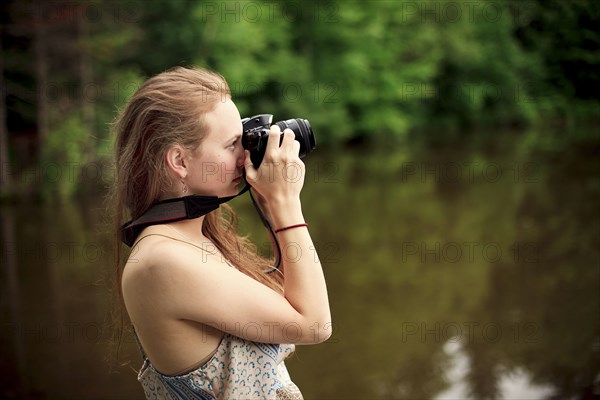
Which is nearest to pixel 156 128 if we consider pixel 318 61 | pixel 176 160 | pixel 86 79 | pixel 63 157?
pixel 176 160

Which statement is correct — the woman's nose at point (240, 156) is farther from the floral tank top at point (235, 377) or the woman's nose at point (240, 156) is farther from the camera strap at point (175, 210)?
the floral tank top at point (235, 377)

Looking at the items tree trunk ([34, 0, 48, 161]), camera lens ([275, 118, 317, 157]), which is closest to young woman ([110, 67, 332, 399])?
camera lens ([275, 118, 317, 157])

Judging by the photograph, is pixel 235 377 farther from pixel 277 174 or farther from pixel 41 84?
pixel 41 84

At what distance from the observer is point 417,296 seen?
5.34 meters

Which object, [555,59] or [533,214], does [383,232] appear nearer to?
[533,214]

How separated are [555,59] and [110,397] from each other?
307 cm

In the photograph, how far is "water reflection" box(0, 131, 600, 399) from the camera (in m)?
3.83

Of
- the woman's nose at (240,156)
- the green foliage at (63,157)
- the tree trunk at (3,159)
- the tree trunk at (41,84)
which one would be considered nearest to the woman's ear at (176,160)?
the woman's nose at (240,156)

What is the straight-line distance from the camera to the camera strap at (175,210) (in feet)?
4.53

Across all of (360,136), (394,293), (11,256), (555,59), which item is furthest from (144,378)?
(360,136)

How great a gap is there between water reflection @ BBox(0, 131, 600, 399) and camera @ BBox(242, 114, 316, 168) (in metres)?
0.71

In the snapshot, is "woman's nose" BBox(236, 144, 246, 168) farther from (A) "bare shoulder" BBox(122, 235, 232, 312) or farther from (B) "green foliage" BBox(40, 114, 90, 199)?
(B) "green foliage" BBox(40, 114, 90, 199)

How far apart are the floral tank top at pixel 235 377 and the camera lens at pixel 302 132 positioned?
47 centimetres

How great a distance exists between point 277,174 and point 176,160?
0.22m
